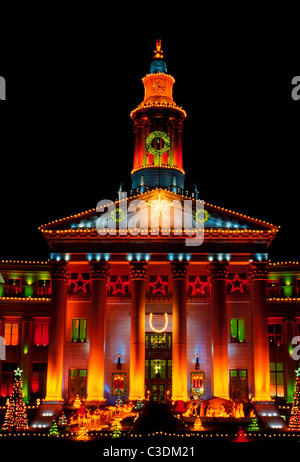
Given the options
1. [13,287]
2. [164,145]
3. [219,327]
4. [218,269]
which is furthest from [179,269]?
[13,287]

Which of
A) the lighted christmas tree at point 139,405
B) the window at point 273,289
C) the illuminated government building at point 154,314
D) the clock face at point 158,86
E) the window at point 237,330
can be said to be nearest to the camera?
the lighted christmas tree at point 139,405

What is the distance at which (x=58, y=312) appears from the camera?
56688 mm

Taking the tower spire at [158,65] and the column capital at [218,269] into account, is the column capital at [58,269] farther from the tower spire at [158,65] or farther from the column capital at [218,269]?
the tower spire at [158,65]

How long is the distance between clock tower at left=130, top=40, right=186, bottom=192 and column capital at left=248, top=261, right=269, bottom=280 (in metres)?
15.2

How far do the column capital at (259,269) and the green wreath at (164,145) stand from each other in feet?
63.2

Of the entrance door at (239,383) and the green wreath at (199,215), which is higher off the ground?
the green wreath at (199,215)

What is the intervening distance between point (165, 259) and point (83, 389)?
14.3 m

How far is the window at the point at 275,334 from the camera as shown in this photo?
211 feet

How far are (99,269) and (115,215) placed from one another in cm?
519

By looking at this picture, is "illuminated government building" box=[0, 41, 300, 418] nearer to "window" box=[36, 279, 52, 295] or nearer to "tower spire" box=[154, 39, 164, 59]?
"window" box=[36, 279, 52, 295]

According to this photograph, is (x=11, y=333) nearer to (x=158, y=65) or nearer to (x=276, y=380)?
(x=276, y=380)

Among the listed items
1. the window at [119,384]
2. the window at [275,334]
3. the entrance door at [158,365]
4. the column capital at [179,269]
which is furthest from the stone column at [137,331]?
the window at [275,334]

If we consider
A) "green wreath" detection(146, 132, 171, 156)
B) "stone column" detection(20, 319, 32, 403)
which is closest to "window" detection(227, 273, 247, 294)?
"green wreath" detection(146, 132, 171, 156)

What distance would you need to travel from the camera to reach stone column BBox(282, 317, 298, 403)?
62000 millimetres
